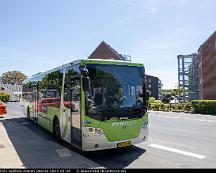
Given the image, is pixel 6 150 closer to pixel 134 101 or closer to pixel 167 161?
pixel 134 101

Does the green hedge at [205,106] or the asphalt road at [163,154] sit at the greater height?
the green hedge at [205,106]

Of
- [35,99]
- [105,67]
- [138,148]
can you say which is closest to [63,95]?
[105,67]

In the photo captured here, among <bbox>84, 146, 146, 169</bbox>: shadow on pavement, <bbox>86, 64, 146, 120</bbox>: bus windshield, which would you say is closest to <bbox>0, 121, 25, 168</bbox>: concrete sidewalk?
<bbox>84, 146, 146, 169</bbox>: shadow on pavement

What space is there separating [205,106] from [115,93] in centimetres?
2232

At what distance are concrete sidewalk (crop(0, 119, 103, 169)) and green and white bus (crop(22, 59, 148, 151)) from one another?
0.49m

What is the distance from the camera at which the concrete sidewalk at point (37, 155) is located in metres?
8.16

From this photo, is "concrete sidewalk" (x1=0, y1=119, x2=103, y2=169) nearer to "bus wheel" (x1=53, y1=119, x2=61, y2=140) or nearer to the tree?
"bus wheel" (x1=53, y1=119, x2=61, y2=140)

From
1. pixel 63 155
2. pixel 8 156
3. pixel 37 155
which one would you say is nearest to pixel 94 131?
pixel 63 155

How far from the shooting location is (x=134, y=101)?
9758 millimetres

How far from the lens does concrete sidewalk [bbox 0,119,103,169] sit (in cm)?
816

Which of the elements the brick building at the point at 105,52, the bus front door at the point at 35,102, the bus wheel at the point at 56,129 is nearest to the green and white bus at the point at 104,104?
the bus wheel at the point at 56,129

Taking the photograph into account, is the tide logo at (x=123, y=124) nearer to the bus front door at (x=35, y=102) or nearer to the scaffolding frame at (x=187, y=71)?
the bus front door at (x=35, y=102)

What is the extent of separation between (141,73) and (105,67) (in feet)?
4.56

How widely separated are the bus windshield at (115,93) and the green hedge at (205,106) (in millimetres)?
20708
